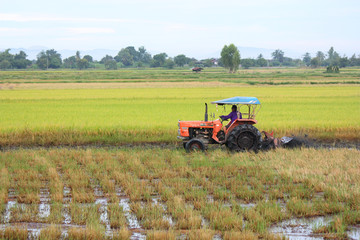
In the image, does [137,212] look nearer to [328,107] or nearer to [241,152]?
[241,152]

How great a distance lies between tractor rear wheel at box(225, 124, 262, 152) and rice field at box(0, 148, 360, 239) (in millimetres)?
335

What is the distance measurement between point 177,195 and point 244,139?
4.23 m

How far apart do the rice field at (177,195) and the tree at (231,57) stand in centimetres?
10006

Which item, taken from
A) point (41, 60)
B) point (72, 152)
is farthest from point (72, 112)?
point (41, 60)

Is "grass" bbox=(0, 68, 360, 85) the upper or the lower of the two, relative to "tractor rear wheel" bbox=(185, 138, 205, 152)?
upper

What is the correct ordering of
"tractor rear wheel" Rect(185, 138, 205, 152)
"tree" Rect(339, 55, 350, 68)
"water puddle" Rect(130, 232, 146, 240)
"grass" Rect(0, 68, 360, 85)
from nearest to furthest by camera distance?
"water puddle" Rect(130, 232, 146, 240) < "tractor rear wheel" Rect(185, 138, 205, 152) < "grass" Rect(0, 68, 360, 85) < "tree" Rect(339, 55, 350, 68)

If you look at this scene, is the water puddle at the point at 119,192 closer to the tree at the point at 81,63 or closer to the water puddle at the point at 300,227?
the water puddle at the point at 300,227

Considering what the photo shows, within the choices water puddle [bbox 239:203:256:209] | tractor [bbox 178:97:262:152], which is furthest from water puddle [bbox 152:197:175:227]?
tractor [bbox 178:97:262:152]

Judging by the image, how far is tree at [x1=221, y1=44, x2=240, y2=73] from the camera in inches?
4294

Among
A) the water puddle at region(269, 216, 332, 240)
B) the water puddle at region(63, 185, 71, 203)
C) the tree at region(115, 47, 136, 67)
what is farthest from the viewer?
the tree at region(115, 47, 136, 67)

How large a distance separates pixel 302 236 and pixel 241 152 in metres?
5.29

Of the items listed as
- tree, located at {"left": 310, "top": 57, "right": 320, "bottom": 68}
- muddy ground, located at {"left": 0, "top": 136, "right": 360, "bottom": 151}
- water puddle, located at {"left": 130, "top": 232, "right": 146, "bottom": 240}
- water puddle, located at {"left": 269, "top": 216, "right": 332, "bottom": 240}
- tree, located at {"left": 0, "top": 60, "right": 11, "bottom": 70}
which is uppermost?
tree, located at {"left": 310, "top": 57, "right": 320, "bottom": 68}

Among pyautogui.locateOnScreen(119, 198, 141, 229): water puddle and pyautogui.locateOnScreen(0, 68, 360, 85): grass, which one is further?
pyautogui.locateOnScreen(0, 68, 360, 85): grass

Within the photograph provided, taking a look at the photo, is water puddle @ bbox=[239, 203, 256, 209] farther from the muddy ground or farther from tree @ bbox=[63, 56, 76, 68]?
tree @ bbox=[63, 56, 76, 68]
